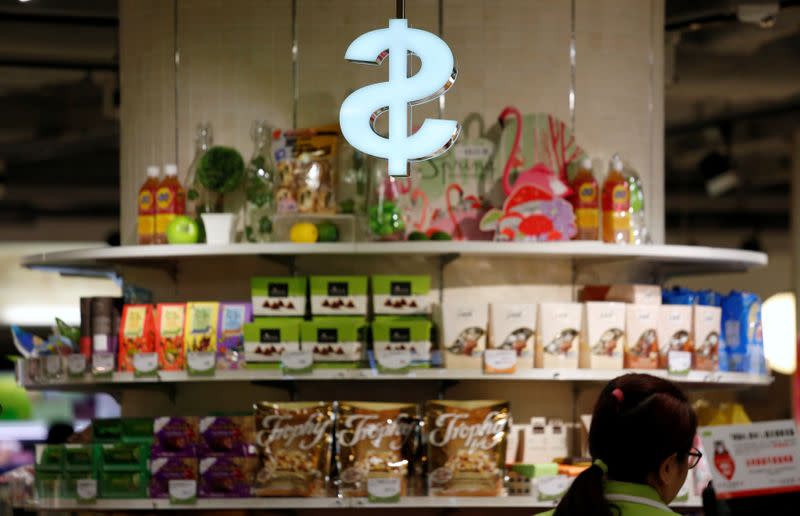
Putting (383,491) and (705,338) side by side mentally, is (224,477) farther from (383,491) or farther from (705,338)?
(705,338)

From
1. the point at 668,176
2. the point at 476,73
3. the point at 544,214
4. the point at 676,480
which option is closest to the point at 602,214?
the point at 544,214

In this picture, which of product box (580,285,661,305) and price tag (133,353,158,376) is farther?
product box (580,285,661,305)

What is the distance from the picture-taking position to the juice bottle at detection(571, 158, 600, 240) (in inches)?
183

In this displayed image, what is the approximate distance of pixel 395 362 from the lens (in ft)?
14.6

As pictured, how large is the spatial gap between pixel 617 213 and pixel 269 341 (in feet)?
4.88

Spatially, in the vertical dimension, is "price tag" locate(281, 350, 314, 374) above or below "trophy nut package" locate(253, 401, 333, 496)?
above

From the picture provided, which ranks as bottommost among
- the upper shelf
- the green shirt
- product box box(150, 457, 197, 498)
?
product box box(150, 457, 197, 498)

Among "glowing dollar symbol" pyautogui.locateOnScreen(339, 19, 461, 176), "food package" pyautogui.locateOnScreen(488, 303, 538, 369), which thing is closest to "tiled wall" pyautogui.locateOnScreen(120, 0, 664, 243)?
"food package" pyautogui.locateOnScreen(488, 303, 538, 369)

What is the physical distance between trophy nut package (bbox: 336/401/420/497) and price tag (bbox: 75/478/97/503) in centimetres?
99

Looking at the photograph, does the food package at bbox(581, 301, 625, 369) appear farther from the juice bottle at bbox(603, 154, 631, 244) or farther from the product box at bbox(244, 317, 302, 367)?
the product box at bbox(244, 317, 302, 367)

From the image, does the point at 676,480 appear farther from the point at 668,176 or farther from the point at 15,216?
the point at 15,216

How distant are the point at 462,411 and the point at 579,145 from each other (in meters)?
1.33

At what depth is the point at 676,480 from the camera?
93.9 inches

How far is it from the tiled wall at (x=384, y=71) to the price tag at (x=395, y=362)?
1.14 m
